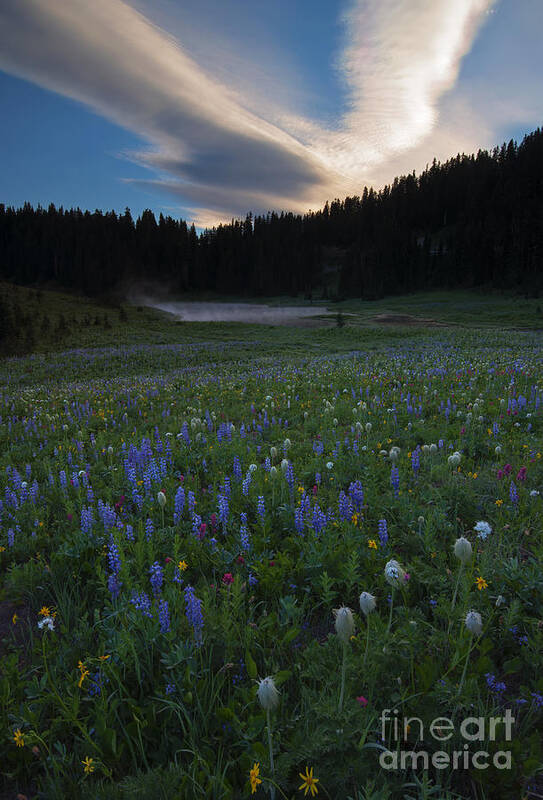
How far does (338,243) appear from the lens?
490 feet

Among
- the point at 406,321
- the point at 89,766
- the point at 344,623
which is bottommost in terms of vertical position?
the point at 89,766

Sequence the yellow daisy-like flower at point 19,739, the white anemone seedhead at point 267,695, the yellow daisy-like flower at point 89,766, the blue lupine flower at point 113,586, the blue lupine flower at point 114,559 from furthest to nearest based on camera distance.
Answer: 1. the blue lupine flower at point 114,559
2. the blue lupine flower at point 113,586
3. the yellow daisy-like flower at point 19,739
4. the yellow daisy-like flower at point 89,766
5. the white anemone seedhead at point 267,695

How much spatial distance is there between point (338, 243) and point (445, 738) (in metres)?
160

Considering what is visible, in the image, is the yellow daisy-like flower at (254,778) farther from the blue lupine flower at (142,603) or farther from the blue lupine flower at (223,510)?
the blue lupine flower at (223,510)

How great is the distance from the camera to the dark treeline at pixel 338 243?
8950 centimetres

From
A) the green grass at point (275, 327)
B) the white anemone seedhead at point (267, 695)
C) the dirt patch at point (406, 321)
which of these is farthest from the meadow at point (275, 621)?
the dirt patch at point (406, 321)

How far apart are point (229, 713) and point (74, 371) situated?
23363 mm

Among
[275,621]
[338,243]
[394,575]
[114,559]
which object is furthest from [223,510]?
[338,243]

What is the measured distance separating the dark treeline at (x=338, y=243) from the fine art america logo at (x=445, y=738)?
301ft

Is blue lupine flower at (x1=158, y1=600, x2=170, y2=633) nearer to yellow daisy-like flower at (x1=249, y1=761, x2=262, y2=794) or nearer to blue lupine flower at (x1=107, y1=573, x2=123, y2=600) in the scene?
blue lupine flower at (x1=107, y1=573, x2=123, y2=600)

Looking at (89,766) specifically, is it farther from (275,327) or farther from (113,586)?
(275,327)

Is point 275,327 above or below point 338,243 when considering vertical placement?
below

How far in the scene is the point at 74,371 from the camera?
22.7 metres

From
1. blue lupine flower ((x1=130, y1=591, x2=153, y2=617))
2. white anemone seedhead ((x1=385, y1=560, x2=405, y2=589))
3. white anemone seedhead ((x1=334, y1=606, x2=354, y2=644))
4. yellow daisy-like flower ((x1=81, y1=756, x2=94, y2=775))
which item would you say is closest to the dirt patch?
white anemone seedhead ((x1=385, y1=560, x2=405, y2=589))
